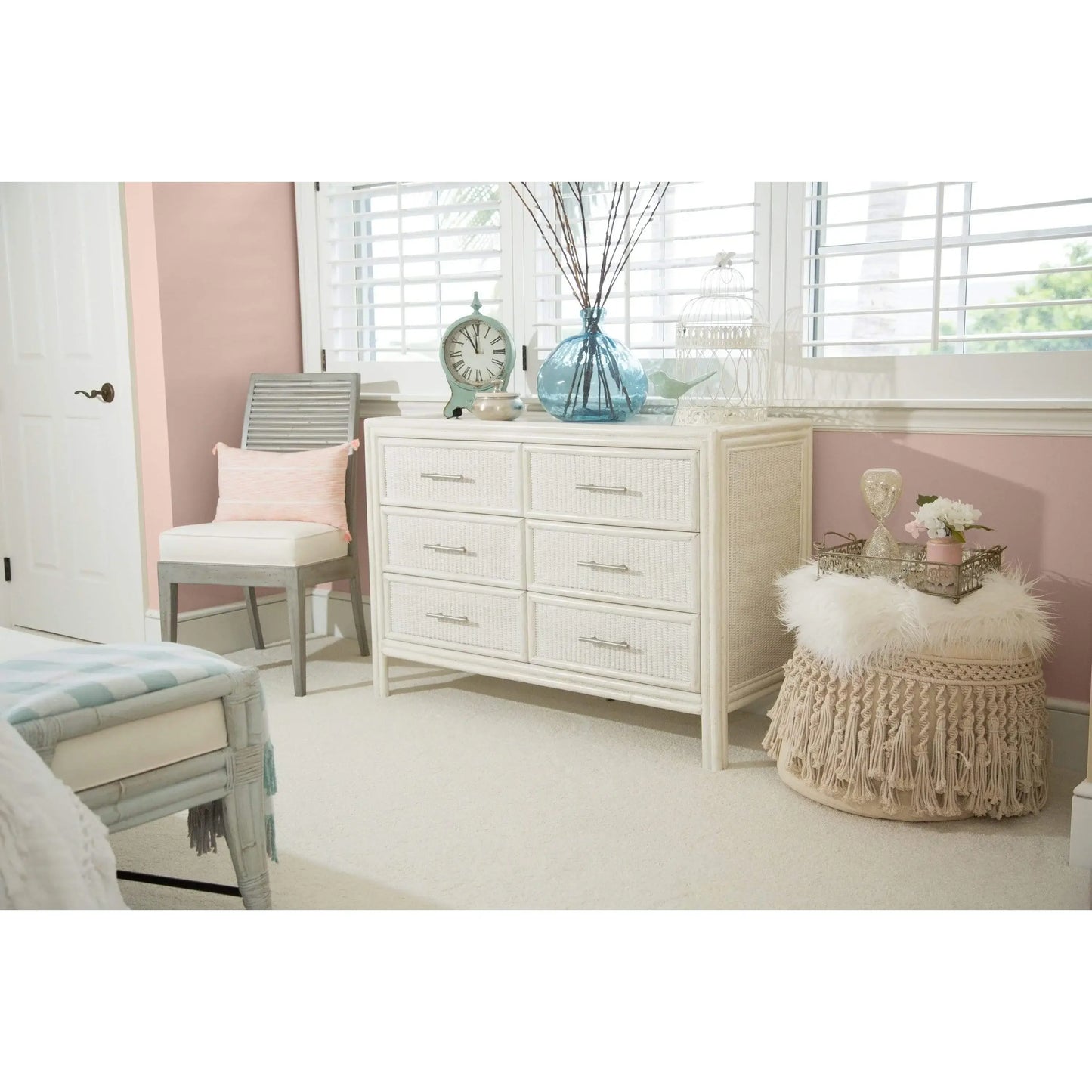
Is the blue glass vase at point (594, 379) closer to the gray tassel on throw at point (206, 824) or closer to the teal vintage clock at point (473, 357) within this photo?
the teal vintage clock at point (473, 357)

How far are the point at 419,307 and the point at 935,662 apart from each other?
2.25 meters

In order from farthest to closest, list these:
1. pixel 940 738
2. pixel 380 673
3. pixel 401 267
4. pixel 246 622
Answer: pixel 246 622
pixel 401 267
pixel 380 673
pixel 940 738

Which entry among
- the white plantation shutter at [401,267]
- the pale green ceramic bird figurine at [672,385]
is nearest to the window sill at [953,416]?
the pale green ceramic bird figurine at [672,385]

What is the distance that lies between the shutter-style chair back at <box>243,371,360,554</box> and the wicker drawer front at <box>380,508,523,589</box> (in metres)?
0.60

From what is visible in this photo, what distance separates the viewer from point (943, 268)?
3.01 meters

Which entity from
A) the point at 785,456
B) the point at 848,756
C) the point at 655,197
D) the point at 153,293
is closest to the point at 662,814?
the point at 848,756

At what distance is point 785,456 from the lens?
3088 millimetres

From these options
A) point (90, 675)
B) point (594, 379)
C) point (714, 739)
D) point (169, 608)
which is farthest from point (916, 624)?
point (169, 608)

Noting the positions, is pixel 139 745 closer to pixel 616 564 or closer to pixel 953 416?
pixel 616 564

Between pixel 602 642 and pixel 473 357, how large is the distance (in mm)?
1094

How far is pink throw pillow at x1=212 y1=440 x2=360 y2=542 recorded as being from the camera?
388 centimetres

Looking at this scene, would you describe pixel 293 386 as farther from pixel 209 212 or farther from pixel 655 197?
pixel 655 197

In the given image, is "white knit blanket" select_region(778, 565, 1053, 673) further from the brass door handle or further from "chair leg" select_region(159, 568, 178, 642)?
the brass door handle

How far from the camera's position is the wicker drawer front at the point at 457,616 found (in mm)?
3262
